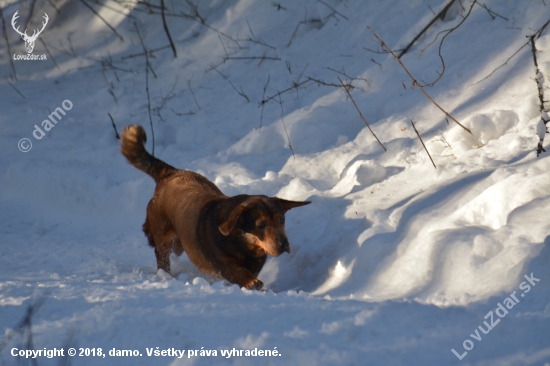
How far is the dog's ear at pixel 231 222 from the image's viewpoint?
4.05 metres

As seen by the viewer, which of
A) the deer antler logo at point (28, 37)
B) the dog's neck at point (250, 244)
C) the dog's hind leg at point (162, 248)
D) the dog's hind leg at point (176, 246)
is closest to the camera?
the dog's neck at point (250, 244)

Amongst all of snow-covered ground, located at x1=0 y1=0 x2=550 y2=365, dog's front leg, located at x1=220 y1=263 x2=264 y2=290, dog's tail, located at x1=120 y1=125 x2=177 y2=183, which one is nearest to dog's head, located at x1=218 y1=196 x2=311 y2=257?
dog's front leg, located at x1=220 y1=263 x2=264 y2=290

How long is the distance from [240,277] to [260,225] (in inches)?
18.1

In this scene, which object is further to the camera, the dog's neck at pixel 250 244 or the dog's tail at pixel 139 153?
the dog's tail at pixel 139 153

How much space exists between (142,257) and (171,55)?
5.48 meters

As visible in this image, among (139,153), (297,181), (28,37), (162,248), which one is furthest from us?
(28,37)

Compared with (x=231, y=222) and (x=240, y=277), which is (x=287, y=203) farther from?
(x=240, y=277)

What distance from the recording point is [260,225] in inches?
163

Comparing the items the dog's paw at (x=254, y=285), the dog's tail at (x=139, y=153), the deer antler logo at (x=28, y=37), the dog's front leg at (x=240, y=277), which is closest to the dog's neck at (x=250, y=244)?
the dog's front leg at (x=240, y=277)

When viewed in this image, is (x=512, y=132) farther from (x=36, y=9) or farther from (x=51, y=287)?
(x=36, y=9)

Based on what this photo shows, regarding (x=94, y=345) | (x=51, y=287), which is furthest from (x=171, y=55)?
(x=94, y=345)

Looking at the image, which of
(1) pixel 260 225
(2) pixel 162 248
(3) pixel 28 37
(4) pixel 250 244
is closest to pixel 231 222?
(1) pixel 260 225

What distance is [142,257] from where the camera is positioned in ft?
18.4

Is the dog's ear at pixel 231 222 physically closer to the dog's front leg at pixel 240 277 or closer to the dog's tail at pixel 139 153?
the dog's front leg at pixel 240 277
